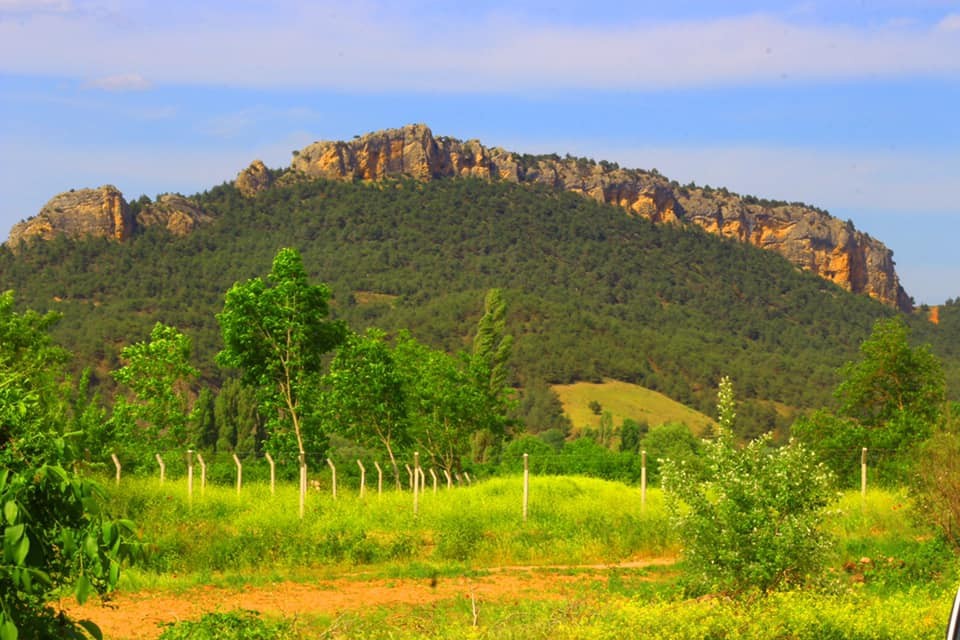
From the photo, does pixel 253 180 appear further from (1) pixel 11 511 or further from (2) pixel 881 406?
(1) pixel 11 511

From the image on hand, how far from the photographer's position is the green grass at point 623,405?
96.8m

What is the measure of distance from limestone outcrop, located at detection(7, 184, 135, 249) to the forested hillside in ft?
10.8

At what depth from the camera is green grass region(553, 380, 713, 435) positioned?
96750mm

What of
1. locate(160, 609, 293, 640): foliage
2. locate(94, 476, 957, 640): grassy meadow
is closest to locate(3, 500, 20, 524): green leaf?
locate(160, 609, 293, 640): foliage

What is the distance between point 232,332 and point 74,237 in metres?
117

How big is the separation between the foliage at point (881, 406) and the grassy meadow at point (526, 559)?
263 inches

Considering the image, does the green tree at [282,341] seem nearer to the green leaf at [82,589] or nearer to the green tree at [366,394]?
the green tree at [366,394]

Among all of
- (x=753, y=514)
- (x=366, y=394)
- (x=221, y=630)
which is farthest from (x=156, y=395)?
(x=753, y=514)

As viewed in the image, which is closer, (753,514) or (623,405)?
(753,514)

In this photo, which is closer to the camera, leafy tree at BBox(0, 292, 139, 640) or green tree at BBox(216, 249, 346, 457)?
leafy tree at BBox(0, 292, 139, 640)

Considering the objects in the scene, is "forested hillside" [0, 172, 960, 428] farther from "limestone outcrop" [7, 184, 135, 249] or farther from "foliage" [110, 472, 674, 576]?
"foliage" [110, 472, 674, 576]

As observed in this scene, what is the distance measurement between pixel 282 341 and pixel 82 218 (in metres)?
119

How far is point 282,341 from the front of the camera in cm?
2558

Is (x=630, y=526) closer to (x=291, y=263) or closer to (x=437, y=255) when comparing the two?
(x=291, y=263)
